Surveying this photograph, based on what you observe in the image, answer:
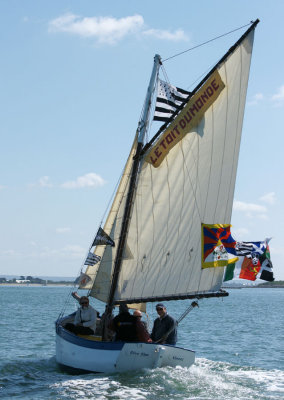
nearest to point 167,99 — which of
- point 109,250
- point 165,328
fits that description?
point 109,250

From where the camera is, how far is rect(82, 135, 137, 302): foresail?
2256cm

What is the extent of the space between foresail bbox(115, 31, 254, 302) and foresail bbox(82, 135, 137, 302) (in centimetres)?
74

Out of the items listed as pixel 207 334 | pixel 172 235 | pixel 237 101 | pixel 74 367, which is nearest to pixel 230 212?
pixel 172 235

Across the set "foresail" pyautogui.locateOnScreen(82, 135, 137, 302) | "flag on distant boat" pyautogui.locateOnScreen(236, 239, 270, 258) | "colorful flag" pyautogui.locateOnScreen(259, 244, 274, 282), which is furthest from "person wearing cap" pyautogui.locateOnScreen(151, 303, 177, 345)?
"colorful flag" pyautogui.locateOnScreen(259, 244, 274, 282)

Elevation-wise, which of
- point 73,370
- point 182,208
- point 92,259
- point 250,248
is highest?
point 182,208

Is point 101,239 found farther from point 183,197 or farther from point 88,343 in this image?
point 88,343

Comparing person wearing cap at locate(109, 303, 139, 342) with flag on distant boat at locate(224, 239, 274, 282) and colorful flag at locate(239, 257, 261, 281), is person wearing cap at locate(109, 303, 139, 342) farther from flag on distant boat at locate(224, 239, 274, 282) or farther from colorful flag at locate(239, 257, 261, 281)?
colorful flag at locate(239, 257, 261, 281)

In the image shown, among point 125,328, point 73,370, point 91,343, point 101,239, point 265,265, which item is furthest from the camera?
point 265,265

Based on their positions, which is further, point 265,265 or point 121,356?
point 265,265

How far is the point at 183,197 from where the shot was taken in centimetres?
2170

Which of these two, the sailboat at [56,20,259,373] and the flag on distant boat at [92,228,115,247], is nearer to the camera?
the sailboat at [56,20,259,373]

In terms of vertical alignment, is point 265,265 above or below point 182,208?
below

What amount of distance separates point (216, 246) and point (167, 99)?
5889 mm

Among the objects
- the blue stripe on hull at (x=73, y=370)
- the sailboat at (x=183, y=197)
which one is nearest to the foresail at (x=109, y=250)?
the sailboat at (x=183, y=197)
